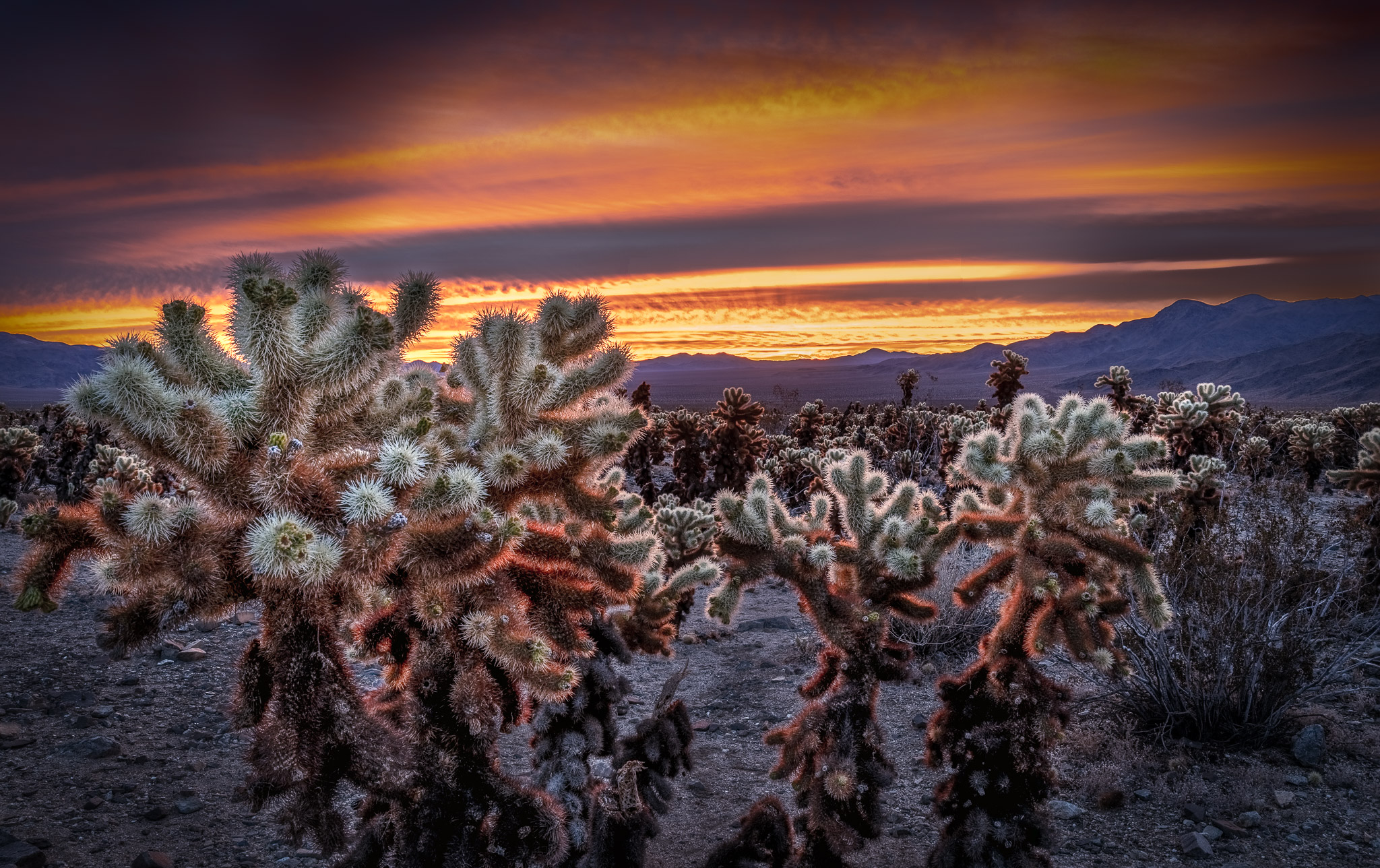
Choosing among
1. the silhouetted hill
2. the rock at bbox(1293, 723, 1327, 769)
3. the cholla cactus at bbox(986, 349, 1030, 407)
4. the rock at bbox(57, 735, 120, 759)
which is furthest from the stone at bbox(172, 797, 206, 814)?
the silhouetted hill

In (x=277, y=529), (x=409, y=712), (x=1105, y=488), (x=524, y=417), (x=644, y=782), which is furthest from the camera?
(x=644, y=782)

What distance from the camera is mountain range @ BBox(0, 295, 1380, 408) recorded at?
81062 mm

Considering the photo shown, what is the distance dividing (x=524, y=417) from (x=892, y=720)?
4651mm

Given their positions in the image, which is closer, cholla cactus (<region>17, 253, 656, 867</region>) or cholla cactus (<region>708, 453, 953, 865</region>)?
cholla cactus (<region>17, 253, 656, 867</region>)

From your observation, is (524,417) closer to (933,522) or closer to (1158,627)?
(933,522)

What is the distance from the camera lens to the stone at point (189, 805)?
4.72 m

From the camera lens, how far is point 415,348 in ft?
10.9

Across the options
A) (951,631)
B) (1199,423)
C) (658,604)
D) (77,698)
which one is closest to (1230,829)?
(951,631)

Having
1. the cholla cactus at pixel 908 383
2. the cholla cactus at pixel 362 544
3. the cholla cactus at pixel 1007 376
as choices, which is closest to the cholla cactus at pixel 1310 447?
the cholla cactus at pixel 1007 376

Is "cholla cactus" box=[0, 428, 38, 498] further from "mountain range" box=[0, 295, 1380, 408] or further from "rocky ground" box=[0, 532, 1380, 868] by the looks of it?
"mountain range" box=[0, 295, 1380, 408]

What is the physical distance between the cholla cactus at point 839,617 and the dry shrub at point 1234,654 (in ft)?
10.2

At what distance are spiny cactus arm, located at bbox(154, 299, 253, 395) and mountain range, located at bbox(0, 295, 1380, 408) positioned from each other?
40.1m

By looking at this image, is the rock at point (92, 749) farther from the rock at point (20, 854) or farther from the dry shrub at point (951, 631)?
the dry shrub at point (951, 631)

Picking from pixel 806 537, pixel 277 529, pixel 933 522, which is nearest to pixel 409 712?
pixel 277 529
